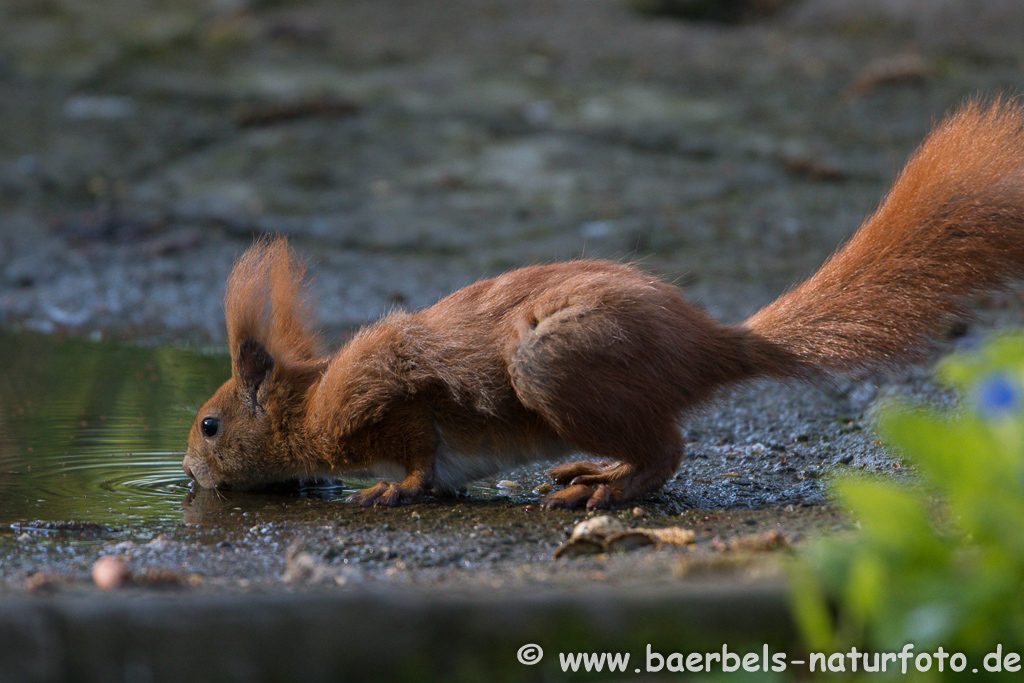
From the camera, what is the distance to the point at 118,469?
4082 mm

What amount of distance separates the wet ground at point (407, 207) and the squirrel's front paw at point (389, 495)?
95mm

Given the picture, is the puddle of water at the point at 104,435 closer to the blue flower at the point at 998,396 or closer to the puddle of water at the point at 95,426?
the puddle of water at the point at 95,426

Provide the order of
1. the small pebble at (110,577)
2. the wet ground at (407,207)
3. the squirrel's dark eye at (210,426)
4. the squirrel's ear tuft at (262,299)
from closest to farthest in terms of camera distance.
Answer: the small pebble at (110,577) < the wet ground at (407,207) < the squirrel's ear tuft at (262,299) < the squirrel's dark eye at (210,426)

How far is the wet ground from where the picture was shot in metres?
3.32

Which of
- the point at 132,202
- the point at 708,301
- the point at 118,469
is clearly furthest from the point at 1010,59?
the point at 118,469

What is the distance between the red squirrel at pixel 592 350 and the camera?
3389 millimetres

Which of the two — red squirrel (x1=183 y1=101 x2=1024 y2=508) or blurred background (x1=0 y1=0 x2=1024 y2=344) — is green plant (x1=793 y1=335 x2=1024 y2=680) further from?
blurred background (x1=0 y1=0 x2=1024 y2=344)

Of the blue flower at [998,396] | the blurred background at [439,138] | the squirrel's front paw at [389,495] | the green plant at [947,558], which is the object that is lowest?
the squirrel's front paw at [389,495]

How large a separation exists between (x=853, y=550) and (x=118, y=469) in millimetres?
3209

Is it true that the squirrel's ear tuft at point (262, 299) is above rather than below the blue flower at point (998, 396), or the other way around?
above

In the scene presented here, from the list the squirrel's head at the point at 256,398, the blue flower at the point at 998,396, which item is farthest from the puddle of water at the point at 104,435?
the blue flower at the point at 998,396

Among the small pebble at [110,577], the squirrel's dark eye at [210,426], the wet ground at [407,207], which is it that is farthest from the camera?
the squirrel's dark eye at [210,426]

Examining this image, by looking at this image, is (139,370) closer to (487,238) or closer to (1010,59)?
(487,238)

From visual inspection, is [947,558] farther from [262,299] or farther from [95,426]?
[95,426]
